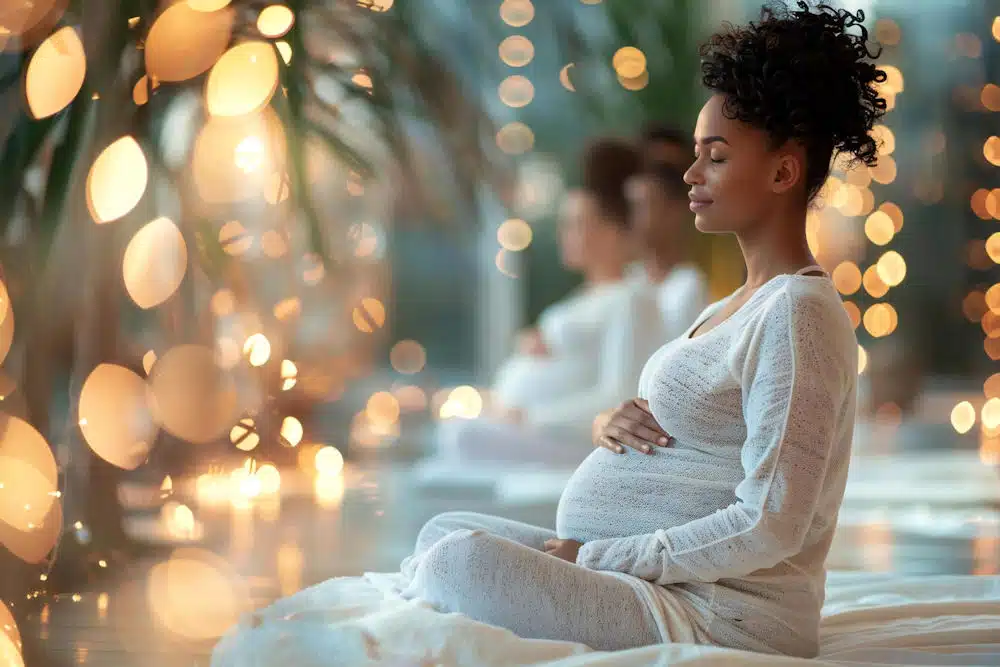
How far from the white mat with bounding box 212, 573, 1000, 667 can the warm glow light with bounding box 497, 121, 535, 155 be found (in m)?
4.04

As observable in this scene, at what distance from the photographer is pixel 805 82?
54.1 inches

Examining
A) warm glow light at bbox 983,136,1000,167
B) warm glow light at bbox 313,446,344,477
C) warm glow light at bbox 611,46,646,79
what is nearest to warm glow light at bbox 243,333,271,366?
warm glow light at bbox 313,446,344,477

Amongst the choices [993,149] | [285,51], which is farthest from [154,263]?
[993,149]

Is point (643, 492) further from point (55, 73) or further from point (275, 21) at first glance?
point (55, 73)

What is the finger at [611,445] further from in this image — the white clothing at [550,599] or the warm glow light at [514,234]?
the warm glow light at [514,234]

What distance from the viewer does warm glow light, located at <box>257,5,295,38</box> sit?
73.6 inches

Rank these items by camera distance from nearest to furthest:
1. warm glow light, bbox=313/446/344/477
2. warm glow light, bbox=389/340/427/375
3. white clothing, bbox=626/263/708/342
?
white clothing, bbox=626/263/708/342
warm glow light, bbox=313/446/344/477
warm glow light, bbox=389/340/427/375

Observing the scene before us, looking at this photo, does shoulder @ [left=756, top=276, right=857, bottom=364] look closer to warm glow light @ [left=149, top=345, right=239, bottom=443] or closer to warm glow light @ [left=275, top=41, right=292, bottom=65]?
warm glow light @ [left=275, top=41, right=292, bottom=65]

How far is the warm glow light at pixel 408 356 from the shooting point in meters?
5.94

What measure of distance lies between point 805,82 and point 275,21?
2.89 feet

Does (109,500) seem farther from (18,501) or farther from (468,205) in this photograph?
(468,205)

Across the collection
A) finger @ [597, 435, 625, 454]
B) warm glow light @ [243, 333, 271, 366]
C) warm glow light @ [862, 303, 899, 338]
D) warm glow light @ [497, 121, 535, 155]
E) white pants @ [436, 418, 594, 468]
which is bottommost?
white pants @ [436, 418, 594, 468]

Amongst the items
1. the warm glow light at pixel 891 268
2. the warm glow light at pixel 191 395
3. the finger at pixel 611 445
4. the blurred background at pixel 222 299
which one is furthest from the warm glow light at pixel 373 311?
the finger at pixel 611 445

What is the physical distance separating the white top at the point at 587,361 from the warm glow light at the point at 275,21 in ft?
6.03
